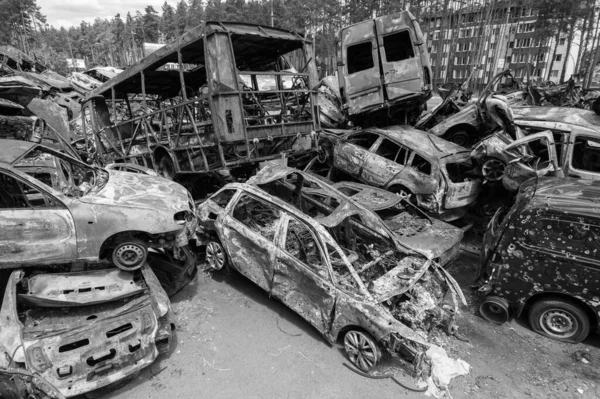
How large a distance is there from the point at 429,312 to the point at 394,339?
78 cm

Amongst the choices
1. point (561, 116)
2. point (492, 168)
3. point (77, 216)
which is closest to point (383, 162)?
point (492, 168)

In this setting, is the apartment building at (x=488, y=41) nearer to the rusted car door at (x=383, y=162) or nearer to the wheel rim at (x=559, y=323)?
the rusted car door at (x=383, y=162)

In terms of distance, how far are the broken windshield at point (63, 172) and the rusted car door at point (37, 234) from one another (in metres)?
0.37

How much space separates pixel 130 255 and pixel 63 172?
1.98 m

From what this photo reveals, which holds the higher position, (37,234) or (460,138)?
(37,234)

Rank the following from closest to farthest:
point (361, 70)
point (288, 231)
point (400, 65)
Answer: point (288, 231), point (400, 65), point (361, 70)

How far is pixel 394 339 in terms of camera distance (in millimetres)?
Result: 3424

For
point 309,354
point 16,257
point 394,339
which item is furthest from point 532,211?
point 16,257

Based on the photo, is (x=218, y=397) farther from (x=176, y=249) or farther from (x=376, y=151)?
(x=376, y=151)

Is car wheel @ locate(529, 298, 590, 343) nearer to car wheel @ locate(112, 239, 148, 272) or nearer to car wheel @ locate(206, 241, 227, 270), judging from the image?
car wheel @ locate(206, 241, 227, 270)

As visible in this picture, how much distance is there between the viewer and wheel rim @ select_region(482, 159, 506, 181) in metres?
6.53

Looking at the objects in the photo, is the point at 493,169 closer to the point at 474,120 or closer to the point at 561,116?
the point at 561,116

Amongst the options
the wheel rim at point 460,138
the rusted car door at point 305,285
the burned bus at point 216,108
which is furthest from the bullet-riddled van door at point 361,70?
the rusted car door at point 305,285

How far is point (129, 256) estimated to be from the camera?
171 inches
